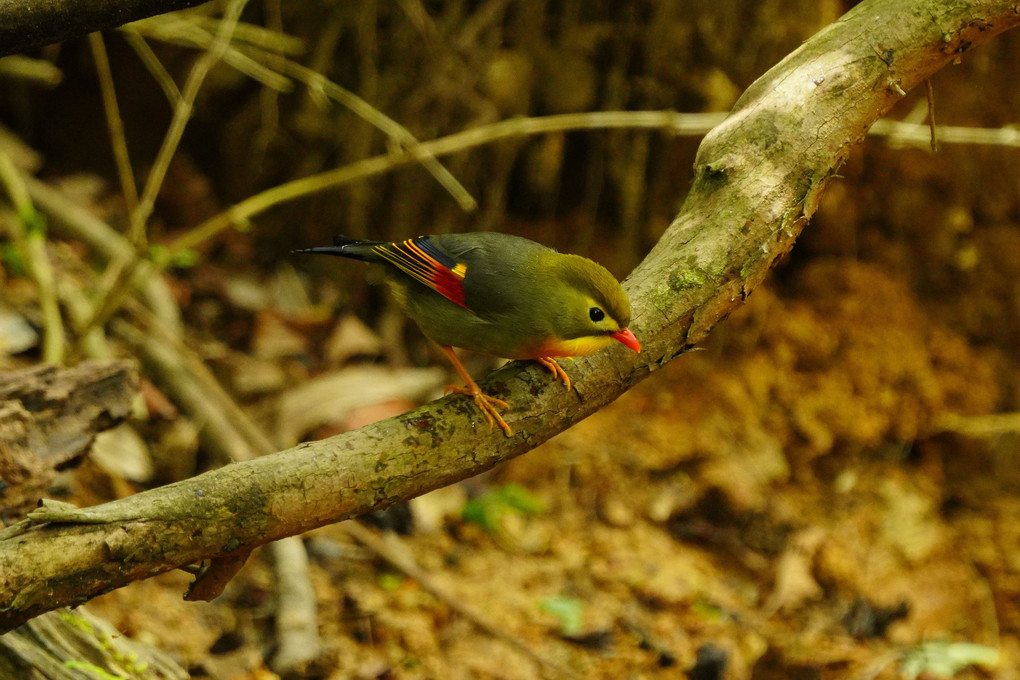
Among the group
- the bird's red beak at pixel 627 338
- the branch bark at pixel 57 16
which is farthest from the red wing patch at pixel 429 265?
the branch bark at pixel 57 16

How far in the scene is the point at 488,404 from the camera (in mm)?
2488

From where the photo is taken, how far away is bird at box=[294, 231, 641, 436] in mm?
2660

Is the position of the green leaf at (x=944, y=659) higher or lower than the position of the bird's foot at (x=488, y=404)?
lower

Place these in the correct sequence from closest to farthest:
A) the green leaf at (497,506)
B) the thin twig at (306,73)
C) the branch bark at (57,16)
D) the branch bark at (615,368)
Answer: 1. the branch bark at (615,368)
2. the branch bark at (57,16)
3. the thin twig at (306,73)
4. the green leaf at (497,506)

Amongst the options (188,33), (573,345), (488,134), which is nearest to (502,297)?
(573,345)

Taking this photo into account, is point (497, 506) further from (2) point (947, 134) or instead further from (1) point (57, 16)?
(1) point (57, 16)

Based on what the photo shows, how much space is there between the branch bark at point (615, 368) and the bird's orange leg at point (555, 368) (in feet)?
0.07

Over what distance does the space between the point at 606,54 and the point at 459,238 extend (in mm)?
3261

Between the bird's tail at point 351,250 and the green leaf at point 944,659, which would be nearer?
the bird's tail at point 351,250

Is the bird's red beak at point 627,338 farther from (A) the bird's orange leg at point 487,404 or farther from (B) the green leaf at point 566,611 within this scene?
(B) the green leaf at point 566,611

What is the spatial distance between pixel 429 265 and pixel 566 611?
7.10ft

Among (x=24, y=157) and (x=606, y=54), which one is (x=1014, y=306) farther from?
(x=24, y=157)

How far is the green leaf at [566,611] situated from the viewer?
423 centimetres

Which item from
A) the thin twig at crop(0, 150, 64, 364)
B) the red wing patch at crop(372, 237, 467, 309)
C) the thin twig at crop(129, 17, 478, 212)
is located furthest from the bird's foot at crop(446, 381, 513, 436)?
the thin twig at crop(0, 150, 64, 364)
